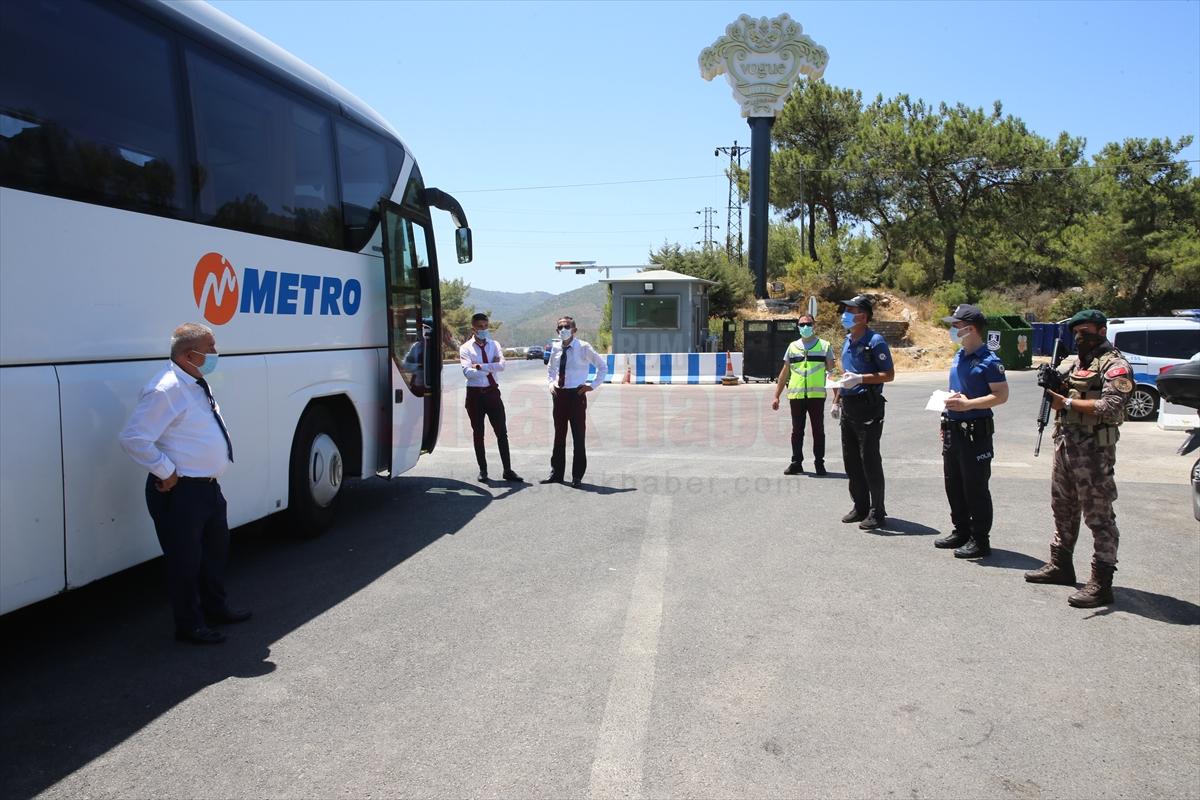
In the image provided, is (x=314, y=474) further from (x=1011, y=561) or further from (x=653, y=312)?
(x=653, y=312)

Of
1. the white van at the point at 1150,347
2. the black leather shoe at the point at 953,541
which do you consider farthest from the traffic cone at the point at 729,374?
the black leather shoe at the point at 953,541

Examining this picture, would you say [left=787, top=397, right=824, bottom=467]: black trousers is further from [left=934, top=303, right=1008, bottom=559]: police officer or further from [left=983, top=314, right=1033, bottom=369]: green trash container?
[left=983, top=314, right=1033, bottom=369]: green trash container

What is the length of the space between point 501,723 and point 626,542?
3.30m

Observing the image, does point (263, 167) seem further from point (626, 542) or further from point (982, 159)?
point (982, 159)

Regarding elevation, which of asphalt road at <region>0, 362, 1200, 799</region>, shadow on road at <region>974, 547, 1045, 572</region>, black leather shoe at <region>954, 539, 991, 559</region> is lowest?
asphalt road at <region>0, 362, 1200, 799</region>

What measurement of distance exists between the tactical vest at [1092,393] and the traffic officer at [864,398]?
1.73m

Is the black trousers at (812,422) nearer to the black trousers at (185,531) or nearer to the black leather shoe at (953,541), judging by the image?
the black leather shoe at (953,541)

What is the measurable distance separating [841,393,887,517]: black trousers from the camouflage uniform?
177cm

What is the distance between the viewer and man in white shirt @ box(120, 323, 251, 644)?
173 inches

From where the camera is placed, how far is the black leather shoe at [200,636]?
4.68m

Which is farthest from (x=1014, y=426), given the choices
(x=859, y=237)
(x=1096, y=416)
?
(x=859, y=237)

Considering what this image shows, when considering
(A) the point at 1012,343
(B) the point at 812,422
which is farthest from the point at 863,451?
(A) the point at 1012,343

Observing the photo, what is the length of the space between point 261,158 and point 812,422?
661 cm

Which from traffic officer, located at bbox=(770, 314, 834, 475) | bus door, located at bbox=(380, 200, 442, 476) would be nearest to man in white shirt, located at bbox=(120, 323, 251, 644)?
bus door, located at bbox=(380, 200, 442, 476)
